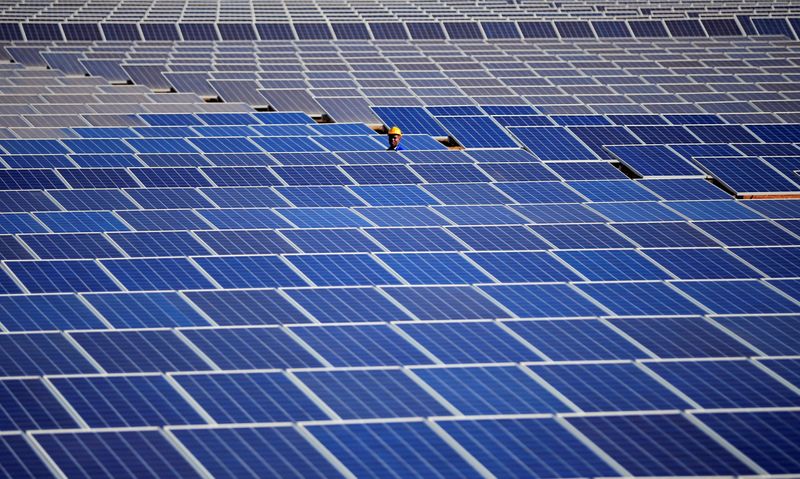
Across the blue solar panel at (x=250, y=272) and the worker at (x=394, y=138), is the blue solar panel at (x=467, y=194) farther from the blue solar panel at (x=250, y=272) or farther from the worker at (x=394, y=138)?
the blue solar panel at (x=250, y=272)

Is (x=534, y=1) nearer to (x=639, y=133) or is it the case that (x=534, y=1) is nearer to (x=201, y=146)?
(x=639, y=133)

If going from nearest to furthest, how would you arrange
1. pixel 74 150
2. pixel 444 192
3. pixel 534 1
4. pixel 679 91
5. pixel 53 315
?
1. pixel 53 315
2. pixel 444 192
3. pixel 74 150
4. pixel 679 91
5. pixel 534 1

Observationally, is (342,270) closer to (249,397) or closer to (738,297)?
(249,397)

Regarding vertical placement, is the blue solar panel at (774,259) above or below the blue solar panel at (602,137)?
below

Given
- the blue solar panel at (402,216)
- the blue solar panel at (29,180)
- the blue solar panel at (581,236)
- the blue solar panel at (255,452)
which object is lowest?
the blue solar panel at (255,452)

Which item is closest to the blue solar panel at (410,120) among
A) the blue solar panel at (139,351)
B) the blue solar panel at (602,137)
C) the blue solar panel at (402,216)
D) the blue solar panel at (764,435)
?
the blue solar panel at (602,137)

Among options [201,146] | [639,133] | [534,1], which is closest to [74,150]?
[201,146]

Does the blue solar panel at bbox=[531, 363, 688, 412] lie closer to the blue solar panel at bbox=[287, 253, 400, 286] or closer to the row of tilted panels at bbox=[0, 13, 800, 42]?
the blue solar panel at bbox=[287, 253, 400, 286]

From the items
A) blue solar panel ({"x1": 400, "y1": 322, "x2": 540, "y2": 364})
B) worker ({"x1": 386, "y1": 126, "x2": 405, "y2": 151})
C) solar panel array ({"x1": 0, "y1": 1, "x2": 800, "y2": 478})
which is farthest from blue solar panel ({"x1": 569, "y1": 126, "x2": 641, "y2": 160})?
blue solar panel ({"x1": 400, "y1": 322, "x2": 540, "y2": 364})

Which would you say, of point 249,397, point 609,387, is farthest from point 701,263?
point 249,397
